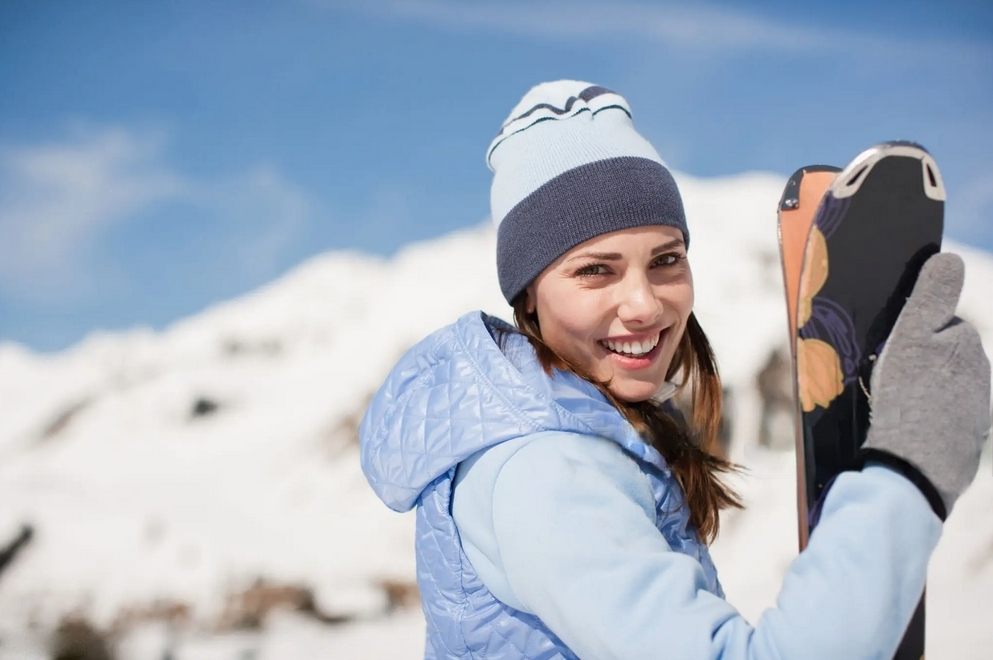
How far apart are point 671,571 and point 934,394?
0.54 metres

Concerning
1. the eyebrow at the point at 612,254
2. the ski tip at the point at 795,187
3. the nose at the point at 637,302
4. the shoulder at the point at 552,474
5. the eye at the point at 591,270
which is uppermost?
the ski tip at the point at 795,187

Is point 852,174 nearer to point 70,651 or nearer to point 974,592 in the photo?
point 974,592

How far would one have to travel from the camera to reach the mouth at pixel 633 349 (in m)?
1.59

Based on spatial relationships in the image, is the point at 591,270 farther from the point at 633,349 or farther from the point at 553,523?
the point at 553,523

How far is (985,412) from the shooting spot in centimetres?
130

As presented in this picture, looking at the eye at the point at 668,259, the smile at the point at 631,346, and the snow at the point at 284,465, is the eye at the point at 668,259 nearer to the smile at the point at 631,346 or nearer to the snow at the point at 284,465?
the smile at the point at 631,346

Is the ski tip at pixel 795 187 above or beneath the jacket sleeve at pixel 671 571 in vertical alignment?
above

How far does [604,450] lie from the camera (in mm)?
1360

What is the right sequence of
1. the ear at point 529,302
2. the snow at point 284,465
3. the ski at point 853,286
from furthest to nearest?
the snow at point 284,465 < the ear at point 529,302 < the ski at point 853,286

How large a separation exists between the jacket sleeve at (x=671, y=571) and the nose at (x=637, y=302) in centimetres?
35

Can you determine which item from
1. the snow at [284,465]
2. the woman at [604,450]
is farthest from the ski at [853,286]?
the snow at [284,465]

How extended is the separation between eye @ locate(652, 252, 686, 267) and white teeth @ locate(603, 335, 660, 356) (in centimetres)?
16

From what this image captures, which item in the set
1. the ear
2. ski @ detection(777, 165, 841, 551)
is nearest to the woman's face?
the ear

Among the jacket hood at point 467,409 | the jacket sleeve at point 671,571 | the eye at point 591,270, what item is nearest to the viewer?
the jacket sleeve at point 671,571
